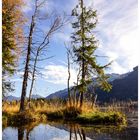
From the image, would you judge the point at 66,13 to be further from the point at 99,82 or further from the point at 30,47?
the point at 99,82

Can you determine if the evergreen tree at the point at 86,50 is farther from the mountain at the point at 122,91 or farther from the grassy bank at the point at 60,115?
the mountain at the point at 122,91

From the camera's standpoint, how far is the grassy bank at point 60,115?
12.6 metres

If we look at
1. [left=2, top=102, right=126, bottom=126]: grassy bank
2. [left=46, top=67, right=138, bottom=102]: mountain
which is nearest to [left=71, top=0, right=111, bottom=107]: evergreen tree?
[left=2, top=102, right=126, bottom=126]: grassy bank

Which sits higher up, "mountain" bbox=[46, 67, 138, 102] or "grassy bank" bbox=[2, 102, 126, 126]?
"mountain" bbox=[46, 67, 138, 102]

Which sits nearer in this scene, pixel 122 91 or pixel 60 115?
pixel 60 115

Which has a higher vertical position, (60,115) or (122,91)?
(122,91)

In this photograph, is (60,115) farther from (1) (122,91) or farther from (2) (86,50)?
(1) (122,91)

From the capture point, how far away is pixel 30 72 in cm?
1504

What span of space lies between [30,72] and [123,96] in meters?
112

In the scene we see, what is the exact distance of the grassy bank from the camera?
12555 millimetres

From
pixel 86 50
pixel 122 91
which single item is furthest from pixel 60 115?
pixel 122 91

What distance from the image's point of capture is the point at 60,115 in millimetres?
14867

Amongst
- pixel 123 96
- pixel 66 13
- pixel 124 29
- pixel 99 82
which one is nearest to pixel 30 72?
pixel 66 13

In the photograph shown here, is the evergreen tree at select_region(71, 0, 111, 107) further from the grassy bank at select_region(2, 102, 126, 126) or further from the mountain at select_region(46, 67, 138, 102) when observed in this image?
the mountain at select_region(46, 67, 138, 102)
